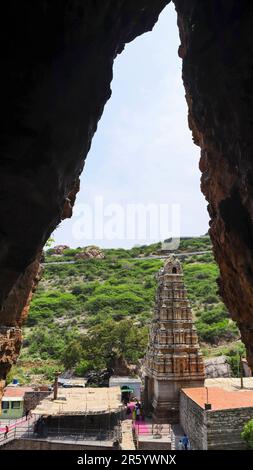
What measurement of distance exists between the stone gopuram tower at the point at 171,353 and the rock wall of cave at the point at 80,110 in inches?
623

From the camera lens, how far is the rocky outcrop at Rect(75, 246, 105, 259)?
306 ft

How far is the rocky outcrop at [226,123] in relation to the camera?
7.20 meters

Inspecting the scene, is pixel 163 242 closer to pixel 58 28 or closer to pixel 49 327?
pixel 49 327

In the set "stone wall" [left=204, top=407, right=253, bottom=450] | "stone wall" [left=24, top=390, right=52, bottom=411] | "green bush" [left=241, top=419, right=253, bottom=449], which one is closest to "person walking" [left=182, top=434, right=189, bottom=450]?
"stone wall" [left=204, top=407, right=253, bottom=450]

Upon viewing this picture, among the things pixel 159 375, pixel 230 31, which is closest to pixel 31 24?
pixel 230 31

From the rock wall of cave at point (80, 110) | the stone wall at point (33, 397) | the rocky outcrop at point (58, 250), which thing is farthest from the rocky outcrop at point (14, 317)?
the rocky outcrop at point (58, 250)

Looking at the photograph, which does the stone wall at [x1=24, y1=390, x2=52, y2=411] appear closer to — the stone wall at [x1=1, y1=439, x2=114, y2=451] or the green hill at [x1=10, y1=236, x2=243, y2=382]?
the stone wall at [x1=1, y1=439, x2=114, y2=451]

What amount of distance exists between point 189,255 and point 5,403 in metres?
67.3

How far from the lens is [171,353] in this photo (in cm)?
2500

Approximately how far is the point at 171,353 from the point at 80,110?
19.9 metres

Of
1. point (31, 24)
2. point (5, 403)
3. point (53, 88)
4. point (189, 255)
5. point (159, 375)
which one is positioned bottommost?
point (5, 403)

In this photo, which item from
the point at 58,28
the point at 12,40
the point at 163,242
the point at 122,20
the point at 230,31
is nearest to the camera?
the point at 12,40
